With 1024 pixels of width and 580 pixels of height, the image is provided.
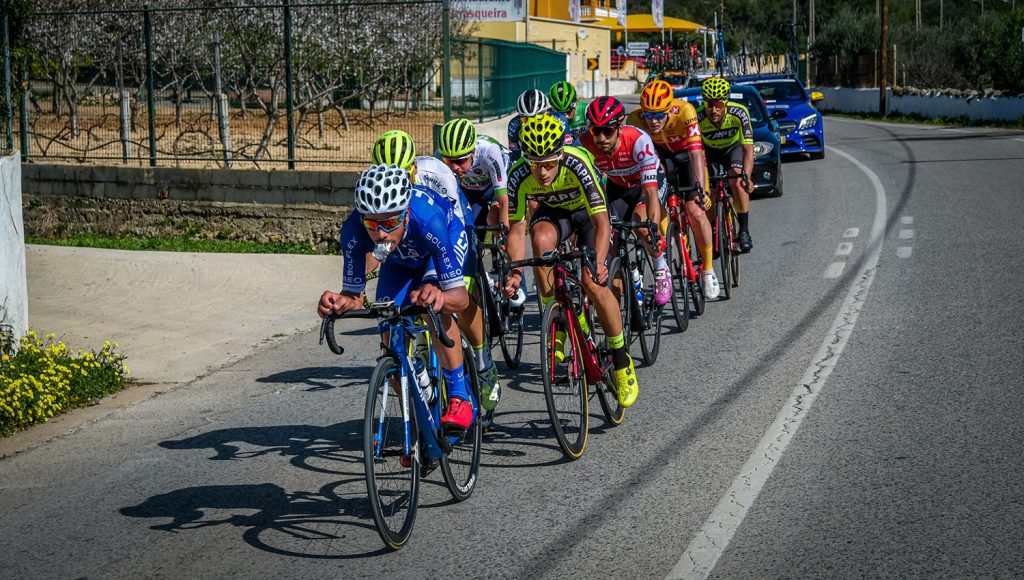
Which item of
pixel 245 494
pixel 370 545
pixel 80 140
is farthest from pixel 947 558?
pixel 80 140

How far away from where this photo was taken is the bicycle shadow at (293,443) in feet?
22.5

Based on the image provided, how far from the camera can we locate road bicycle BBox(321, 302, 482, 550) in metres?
5.22

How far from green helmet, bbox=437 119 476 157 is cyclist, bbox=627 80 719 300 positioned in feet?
8.09

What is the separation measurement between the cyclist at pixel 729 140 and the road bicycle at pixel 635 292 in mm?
2116

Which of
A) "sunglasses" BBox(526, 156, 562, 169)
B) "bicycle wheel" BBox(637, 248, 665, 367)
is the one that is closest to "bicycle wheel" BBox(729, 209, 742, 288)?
"bicycle wheel" BBox(637, 248, 665, 367)

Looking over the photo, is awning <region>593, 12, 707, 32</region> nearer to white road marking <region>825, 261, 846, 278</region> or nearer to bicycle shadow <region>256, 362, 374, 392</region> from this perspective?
white road marking <region>825, 261, 846, 278</region>

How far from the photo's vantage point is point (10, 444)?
24.9ft

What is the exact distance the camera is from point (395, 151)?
21.4 feet

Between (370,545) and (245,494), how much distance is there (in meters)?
1.11

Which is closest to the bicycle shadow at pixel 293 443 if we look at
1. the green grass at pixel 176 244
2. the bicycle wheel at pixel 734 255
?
the bicycle wheel at pixel 734 255

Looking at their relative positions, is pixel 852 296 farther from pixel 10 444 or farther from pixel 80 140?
pixel 80 140

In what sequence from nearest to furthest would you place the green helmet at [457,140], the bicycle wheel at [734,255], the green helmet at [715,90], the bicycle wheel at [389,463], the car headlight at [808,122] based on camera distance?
the bicycle wheel at [389,463]
the green helmet at [457,140]
the green helmet at [715,90]
the bicycle wheel at [734,255]
the car headlight at [808,122]

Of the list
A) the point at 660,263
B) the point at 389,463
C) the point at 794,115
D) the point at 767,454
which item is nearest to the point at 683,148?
the point at 660,263

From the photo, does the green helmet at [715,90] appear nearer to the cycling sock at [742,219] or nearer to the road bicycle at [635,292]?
the cycling sock at [742,219]
